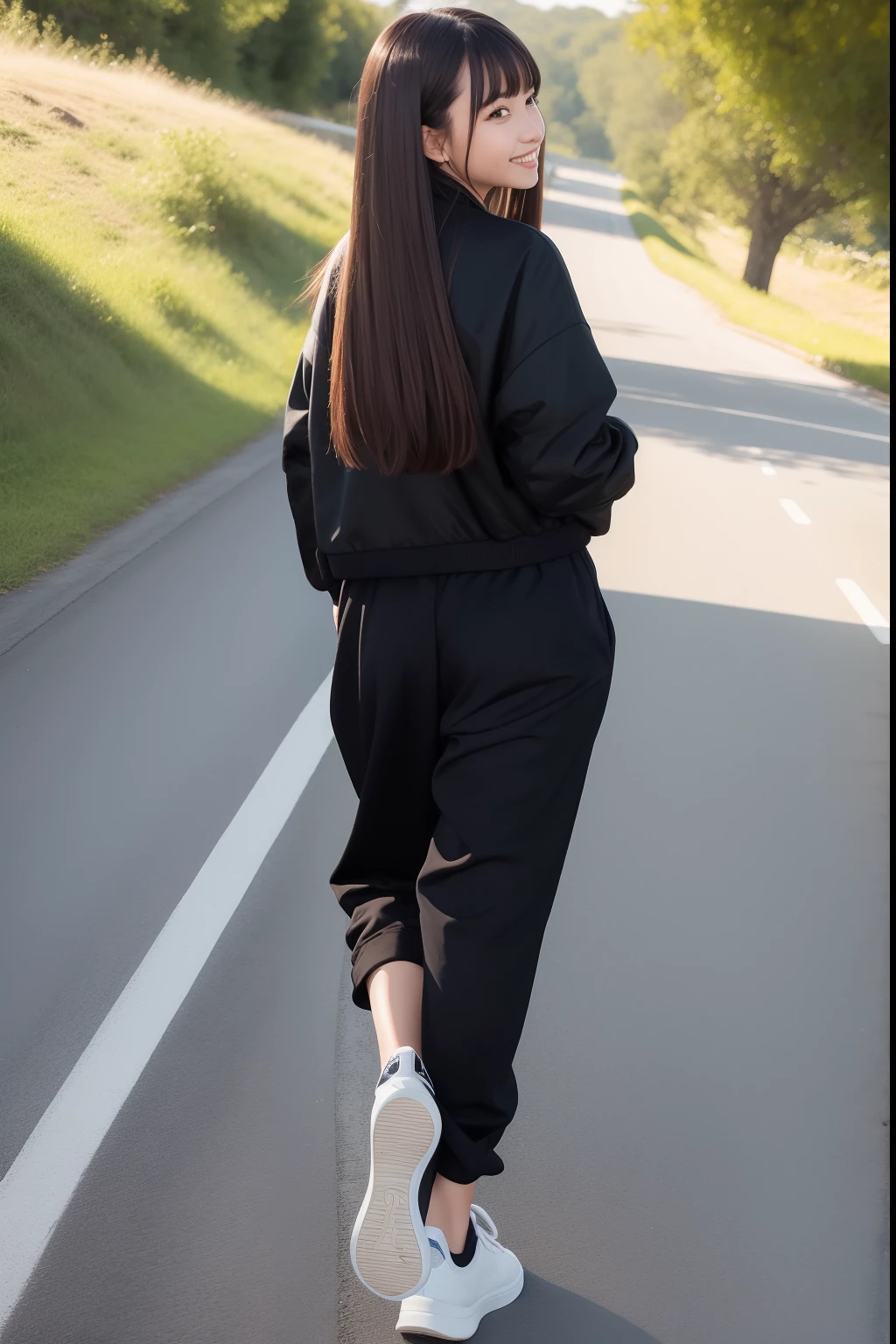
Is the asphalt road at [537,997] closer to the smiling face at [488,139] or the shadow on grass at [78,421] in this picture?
the shadow on grass at [78,421]

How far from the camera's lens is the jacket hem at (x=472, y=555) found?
2.24m

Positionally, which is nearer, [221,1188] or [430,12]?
[430,12]

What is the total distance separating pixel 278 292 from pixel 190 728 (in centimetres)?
1310

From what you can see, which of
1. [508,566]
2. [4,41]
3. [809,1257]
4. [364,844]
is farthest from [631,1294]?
[4,41]

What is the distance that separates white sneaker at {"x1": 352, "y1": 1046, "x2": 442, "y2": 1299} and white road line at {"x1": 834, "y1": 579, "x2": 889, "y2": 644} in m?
5.54

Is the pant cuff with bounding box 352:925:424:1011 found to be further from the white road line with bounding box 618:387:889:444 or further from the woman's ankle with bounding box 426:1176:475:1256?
the white road line with bounding box 618:387:889:444

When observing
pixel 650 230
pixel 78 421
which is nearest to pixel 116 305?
pixel 78 421

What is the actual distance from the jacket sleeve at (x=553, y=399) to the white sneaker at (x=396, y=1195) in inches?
40.9

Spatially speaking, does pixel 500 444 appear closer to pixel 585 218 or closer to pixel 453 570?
pixel 453 570

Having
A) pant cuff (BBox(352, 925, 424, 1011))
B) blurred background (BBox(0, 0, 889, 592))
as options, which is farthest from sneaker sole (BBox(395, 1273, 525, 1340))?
blurred background (BBox(0, 0, 889, 592))

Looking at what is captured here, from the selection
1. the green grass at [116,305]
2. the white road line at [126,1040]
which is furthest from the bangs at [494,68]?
the white road line at [126,1040]

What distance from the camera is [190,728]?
514cm

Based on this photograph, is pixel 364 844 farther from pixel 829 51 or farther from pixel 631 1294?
pixel 829 51

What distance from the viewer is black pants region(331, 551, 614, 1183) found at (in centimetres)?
225
